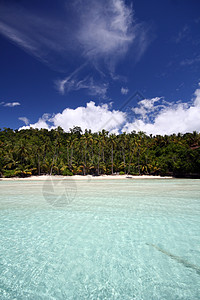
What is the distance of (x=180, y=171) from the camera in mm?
40375

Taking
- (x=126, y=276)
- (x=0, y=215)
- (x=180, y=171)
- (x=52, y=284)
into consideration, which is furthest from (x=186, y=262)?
(x=180, y=171)

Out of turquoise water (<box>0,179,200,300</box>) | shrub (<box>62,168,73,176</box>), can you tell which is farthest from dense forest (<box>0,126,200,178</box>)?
→ turquoise water (<box>0,179,200,300</box>)

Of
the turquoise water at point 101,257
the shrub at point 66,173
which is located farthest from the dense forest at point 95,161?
the turquoise water at point 101,257

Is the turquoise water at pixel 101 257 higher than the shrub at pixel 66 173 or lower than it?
lower

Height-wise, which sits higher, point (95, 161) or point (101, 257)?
point (95, 161)

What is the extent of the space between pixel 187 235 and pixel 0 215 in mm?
9281

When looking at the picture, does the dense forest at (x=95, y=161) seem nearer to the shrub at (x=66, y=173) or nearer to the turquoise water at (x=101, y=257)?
the shrub at (x=66, y=173)

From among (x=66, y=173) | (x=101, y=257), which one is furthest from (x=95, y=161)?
(x=101, y=257)

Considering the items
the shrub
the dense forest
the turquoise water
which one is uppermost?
the dense forest

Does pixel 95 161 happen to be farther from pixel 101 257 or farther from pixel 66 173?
pixel 101 257

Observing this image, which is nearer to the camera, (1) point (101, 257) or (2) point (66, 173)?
(1) point (101, 257)

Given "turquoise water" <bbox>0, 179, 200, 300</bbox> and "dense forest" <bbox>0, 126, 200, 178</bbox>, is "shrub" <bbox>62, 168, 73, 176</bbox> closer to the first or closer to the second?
"dense forest" <bbox>0, 126, 200, 178</bbox>

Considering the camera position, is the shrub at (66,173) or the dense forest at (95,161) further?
the shrub at (66,173)

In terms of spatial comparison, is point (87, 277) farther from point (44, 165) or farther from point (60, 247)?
point (44, 165)
